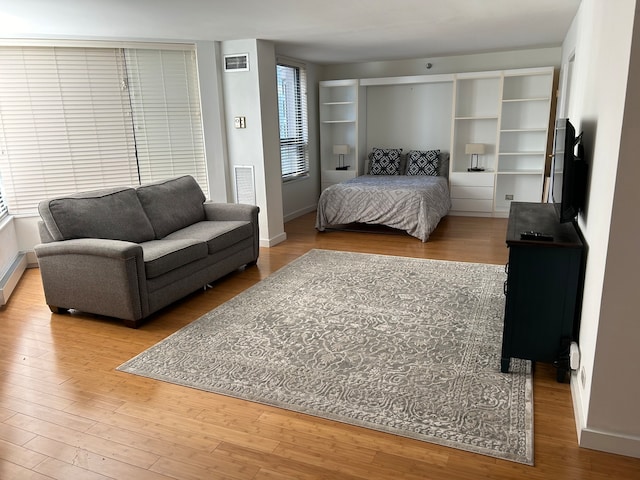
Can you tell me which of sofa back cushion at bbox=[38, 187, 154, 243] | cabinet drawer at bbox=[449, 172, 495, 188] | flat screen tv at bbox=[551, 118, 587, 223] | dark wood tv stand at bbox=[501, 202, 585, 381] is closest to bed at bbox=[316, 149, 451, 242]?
cabinet drawer at bbox=[449, 172, 495, 188]

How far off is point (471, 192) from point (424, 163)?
84 cm

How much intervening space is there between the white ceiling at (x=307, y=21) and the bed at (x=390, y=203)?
5.80 ft

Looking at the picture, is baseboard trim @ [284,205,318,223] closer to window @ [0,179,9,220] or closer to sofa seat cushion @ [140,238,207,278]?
sofa seat cushion @ [140,238,207,278]

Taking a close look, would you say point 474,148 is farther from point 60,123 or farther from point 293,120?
point 60,123

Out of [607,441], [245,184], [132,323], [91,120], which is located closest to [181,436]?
[132,323]

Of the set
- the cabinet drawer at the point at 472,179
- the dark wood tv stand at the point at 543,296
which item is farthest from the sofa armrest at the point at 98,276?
the cabinet drawer at the point at 472,179

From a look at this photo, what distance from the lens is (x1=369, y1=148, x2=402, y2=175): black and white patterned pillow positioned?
7438 mm

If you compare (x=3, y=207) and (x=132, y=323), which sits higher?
(x=3, y=207)

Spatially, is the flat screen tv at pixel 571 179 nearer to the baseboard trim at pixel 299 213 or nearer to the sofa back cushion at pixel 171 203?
the sofa back cushion at pixel 171 203

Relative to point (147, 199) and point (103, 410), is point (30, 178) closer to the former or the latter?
point (147, 199)

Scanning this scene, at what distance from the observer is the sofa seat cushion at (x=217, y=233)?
4188 millimetres

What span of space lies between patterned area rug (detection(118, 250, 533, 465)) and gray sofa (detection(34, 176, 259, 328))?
41 cm

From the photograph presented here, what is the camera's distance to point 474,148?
22.6 feet

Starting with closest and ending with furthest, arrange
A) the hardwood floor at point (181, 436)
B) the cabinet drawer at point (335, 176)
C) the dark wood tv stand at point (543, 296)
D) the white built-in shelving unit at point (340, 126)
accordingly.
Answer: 1. the hardwood floor at point (181, 436)
2. the dark wood tv stand at point (543, 296)
3. the white built-in shelving unit at point (340, 126)
4. the cabinet drawer at point (335, 176)
